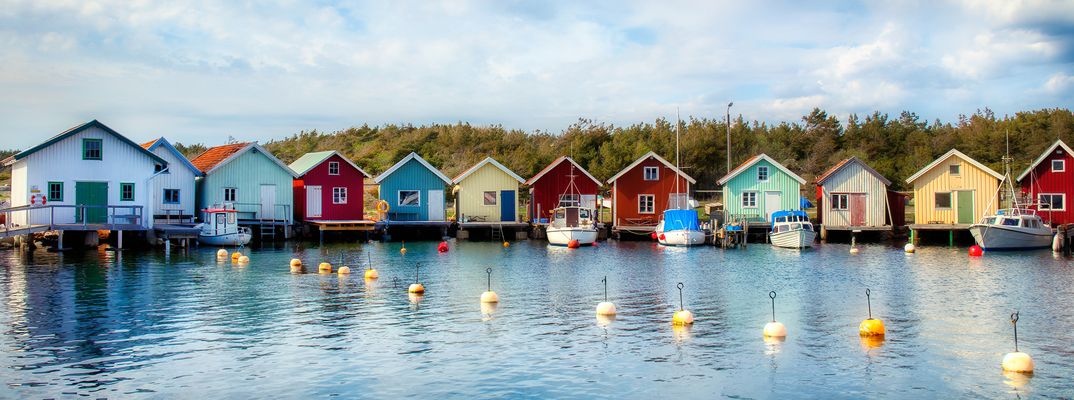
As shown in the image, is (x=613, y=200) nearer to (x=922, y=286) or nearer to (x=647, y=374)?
(x=922, y=286)

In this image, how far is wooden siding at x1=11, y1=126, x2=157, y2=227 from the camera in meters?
46.1

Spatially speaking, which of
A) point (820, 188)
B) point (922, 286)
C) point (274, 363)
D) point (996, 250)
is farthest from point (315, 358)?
point (820, 188)

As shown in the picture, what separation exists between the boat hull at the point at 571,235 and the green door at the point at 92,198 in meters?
24.4

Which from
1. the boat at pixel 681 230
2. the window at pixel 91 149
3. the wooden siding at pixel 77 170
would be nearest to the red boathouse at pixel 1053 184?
the boat at pixel 681 230

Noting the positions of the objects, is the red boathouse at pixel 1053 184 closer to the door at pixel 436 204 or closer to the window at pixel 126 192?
the door at pixel 436 204

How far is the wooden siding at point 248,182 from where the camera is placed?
55.8 metres

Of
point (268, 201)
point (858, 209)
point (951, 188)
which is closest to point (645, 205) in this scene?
point (858, 209)

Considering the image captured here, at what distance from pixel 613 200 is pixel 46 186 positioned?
34.4 metres

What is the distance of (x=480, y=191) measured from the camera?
64312 millimetres

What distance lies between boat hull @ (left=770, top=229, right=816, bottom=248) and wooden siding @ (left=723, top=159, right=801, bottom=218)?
8653 millimetres

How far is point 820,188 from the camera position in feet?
205

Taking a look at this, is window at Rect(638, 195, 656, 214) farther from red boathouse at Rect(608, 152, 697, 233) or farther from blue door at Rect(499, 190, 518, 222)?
blue door at Rect(499, 190, 518, 222)

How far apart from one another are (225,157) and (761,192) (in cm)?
3458

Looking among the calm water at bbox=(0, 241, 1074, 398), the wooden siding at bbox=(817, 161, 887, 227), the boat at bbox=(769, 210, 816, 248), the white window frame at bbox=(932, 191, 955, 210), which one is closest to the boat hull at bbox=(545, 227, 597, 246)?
the boat at bbox=(769, 210, 816, 248)
